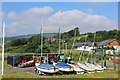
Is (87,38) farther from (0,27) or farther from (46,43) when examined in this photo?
(0,27)

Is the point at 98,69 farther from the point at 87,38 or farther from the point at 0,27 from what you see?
the point at 87,38

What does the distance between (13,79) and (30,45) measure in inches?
285

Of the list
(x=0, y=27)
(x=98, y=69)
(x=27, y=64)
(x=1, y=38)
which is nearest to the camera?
(x=0, y=27)

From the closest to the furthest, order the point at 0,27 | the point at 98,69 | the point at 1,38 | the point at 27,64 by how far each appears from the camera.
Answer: the point at 0,27 → the point at 1,38 → the point at 98,69 → the point at 27,64

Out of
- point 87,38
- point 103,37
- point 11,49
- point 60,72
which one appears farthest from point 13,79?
point 103,37

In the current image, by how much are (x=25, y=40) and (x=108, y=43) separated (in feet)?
25.6

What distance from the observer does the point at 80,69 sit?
6.29 metres

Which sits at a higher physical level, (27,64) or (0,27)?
(0,27)

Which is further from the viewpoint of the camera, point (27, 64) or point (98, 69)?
point (27, 64)

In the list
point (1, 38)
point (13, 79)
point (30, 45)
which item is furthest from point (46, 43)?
point (13, 79)

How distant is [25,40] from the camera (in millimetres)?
11508

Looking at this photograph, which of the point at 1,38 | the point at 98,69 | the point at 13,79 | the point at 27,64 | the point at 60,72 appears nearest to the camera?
the point at 13,79

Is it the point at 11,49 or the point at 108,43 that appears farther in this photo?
the point at 108,43

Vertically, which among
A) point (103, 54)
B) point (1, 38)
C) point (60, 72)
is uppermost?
point (1, 38)
